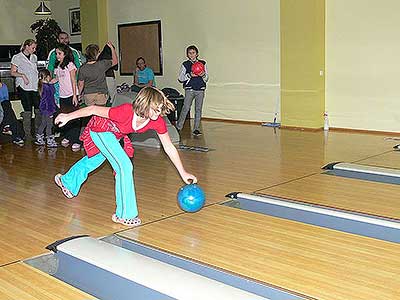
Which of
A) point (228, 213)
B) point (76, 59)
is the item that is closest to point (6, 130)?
point (76, 59)

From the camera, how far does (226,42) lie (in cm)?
968

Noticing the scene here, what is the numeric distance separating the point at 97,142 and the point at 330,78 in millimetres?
5538

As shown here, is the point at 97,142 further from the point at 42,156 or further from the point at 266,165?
the point at 42,156

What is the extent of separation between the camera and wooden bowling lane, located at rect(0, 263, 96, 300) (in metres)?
2.57

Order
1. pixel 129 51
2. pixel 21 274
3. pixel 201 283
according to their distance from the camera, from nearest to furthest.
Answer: pixel 201 283 < pixel 21 274 < pixel 129 51

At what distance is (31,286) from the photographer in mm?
2697

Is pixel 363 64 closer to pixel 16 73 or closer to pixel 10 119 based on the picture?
pixel 16 73

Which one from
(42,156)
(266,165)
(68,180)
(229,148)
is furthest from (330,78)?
(68,180)

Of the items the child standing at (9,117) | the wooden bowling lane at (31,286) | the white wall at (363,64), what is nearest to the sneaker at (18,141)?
the child standing at (9,117)

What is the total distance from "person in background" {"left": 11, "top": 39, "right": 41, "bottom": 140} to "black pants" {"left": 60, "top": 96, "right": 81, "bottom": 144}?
0.65m

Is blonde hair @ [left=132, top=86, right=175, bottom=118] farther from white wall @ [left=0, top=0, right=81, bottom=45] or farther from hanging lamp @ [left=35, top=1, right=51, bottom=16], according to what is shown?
white wall @ [left=0, top=0, right=81, bottom=45]

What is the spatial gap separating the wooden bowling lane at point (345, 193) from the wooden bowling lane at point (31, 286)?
2180mm

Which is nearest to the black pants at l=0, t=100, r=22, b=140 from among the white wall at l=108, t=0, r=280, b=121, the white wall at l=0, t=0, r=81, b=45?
the white wall at l=108, t=0, r=280, b=121

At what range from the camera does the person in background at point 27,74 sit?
745cm
